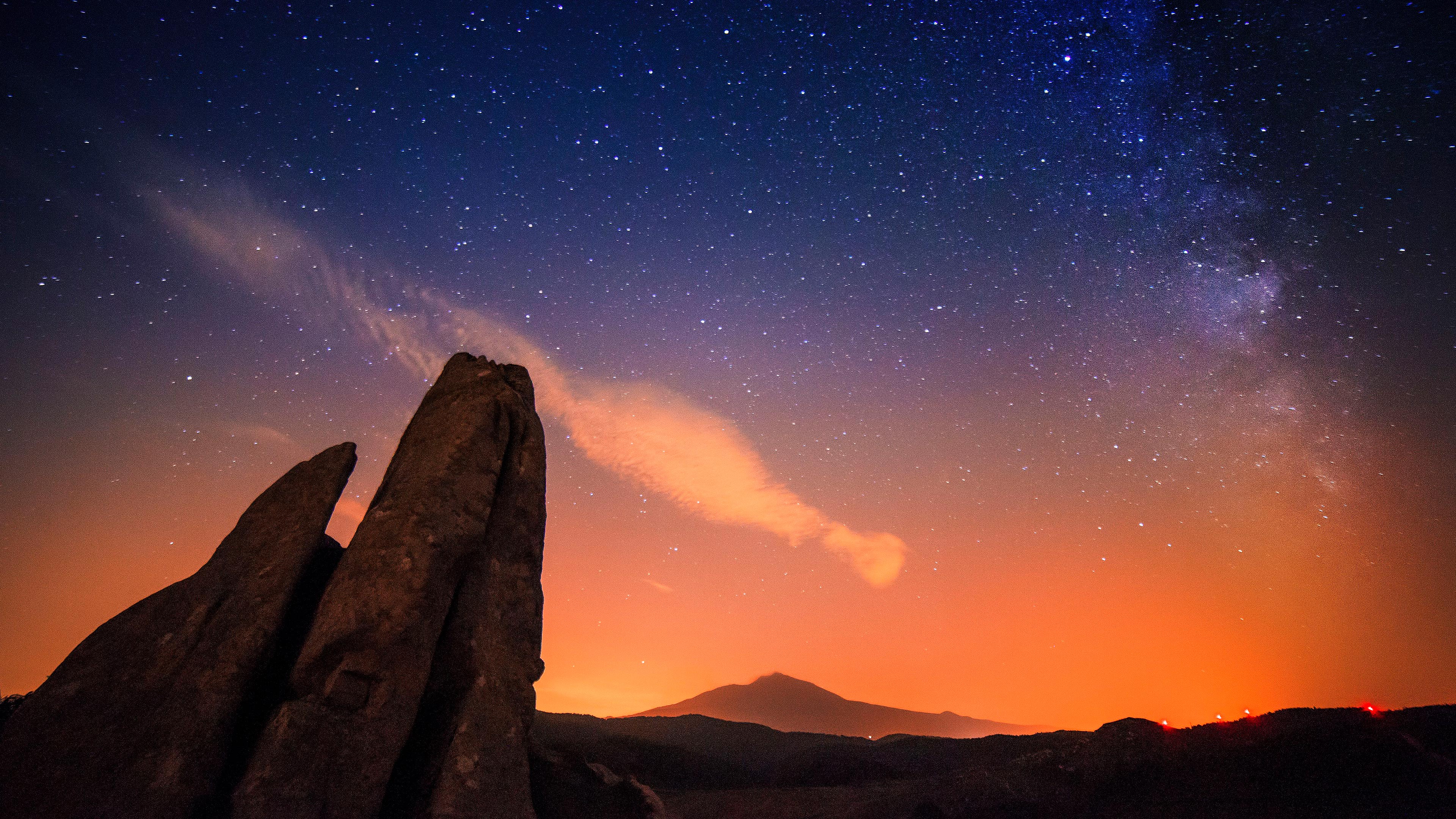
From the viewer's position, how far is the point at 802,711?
142 m

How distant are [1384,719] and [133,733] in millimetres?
27460

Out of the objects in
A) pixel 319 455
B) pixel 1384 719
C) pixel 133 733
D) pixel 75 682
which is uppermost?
pixel 319 455

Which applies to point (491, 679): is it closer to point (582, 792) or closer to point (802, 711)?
point (582, 792)

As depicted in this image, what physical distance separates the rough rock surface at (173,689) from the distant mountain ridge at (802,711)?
5178 inches

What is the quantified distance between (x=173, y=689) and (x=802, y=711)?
152 m

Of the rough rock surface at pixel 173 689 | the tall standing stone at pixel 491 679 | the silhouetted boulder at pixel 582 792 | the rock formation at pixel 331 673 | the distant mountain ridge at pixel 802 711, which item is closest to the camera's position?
the rough rock surface at pixel 173 689

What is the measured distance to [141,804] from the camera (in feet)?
25.4

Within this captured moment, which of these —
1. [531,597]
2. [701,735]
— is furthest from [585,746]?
[531,597]

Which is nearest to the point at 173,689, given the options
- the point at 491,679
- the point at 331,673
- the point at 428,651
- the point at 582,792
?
the point at 331,673

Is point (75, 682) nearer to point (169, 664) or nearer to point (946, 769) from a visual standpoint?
point (169, 664)

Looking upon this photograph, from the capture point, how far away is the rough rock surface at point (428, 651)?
8.62 metres

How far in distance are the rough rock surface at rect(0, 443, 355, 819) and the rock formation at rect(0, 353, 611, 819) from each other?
0.02 m

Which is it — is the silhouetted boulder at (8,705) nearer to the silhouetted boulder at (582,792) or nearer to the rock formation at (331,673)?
the rock formation at (331,673)

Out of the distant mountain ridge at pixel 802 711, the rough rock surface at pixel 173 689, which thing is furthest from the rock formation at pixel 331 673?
the distant mountain ridge at pixel 802 711
